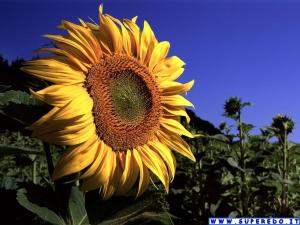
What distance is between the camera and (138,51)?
1.43 m

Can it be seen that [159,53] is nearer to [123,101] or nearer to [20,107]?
[123,101]

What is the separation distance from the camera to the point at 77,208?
47.5 inches

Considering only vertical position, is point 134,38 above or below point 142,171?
above

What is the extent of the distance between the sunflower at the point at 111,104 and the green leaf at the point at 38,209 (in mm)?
77

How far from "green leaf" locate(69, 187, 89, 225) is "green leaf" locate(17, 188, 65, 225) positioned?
0.18 ft

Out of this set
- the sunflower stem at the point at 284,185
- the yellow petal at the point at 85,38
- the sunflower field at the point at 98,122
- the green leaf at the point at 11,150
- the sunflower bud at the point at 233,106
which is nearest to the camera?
the green leaf at the point at 11,150

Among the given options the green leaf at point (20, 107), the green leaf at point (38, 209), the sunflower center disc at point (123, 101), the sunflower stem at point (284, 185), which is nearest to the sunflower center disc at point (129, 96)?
the sunflower center disc at point (123, 101)

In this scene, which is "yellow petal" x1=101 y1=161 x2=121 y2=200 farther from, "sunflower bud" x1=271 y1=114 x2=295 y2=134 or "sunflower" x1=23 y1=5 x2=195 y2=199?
"sunflower bud" x1=271 y1=114 x2=295 y2=134

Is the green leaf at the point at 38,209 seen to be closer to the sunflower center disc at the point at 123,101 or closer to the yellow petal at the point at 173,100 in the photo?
the sunflower center disc at the point at 123,101

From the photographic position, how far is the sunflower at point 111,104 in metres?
1.18

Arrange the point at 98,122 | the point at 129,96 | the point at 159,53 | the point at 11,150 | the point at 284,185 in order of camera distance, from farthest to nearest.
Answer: the point at 284,185 < the point at 159,53 < the point at 129,96 < the point at 98,122 < the point at 11,150

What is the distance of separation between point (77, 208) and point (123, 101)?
0.31 m

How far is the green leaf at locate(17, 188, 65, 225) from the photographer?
3.55 ft

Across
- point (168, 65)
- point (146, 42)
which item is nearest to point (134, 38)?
point (146, 42)
